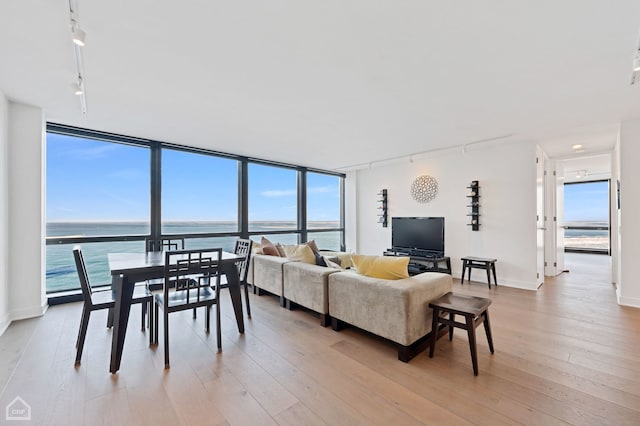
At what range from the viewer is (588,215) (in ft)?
31.0

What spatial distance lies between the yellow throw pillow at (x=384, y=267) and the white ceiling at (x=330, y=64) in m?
1.70

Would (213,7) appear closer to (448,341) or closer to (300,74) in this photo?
(300,74)

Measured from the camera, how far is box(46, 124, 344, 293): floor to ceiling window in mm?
4004

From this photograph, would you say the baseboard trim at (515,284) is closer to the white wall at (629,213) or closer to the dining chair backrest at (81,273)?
the white wall at (629,213)

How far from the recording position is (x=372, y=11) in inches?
66.9

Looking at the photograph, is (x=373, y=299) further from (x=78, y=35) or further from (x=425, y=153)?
(x=425, y=153)

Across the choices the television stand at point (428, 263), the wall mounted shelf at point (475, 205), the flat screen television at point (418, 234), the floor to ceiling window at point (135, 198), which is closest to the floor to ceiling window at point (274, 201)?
the floor to ceiling window at point (135, 198)

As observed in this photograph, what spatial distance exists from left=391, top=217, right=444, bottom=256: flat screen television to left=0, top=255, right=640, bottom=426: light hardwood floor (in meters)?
2.43

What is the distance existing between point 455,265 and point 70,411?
5733mm

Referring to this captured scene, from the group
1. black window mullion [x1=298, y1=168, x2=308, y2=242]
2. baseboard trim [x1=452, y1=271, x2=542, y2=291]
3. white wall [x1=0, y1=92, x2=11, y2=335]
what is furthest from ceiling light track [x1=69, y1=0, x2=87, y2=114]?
baseboard trim [x1=452, y1=271, x2=542, y2=291]

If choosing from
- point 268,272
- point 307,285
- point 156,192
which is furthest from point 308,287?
point 156,192

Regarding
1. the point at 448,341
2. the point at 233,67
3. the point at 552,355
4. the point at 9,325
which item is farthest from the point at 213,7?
the point at 9,325

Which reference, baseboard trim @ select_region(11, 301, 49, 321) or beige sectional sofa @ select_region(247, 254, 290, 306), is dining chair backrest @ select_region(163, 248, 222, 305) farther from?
baseboard trim @ select_region(11, 301, 49, 321)

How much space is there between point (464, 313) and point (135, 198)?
16.1 ft
